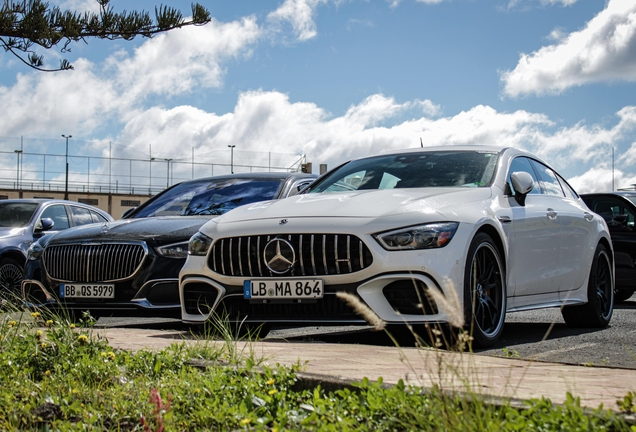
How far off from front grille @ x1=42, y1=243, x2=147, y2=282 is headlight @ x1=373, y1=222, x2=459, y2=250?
9.49ft

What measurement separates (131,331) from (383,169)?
242 cm

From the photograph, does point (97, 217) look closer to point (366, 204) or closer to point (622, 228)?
point (622, 228)

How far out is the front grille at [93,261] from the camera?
7855 millimetres

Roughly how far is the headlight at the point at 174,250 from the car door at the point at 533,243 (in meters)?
2.85

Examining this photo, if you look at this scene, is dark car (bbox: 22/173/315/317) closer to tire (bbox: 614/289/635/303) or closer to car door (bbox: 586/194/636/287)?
car door (bbox: 586/194/636/287)

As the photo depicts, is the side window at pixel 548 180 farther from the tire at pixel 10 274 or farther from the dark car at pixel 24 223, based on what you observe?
the tire at pixel 10 274

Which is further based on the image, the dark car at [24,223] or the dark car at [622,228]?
the dark car at [24,223]

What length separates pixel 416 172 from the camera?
7.07 m

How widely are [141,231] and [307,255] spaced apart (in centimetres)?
265

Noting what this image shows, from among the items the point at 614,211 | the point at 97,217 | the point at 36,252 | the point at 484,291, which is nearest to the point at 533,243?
the point at 484,291

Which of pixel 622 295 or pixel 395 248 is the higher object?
pixel 395 248

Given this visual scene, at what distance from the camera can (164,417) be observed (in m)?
3.18

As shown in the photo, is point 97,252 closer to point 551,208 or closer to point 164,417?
point 551,208

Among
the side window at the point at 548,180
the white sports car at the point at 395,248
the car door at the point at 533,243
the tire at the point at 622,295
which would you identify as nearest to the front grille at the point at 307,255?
the white sports car at the point at 395,248
